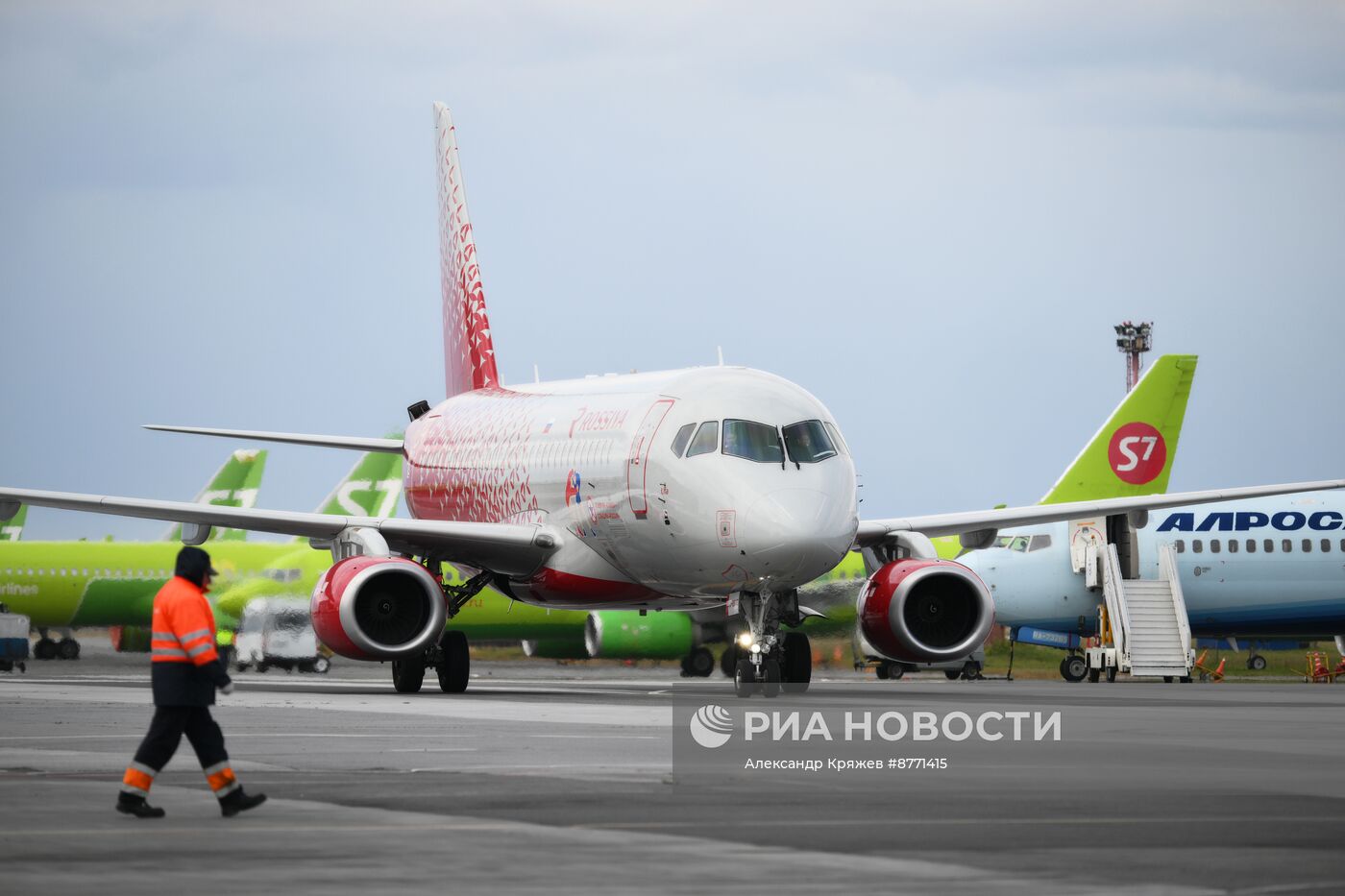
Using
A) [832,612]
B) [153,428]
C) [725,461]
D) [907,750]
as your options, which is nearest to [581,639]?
[832,612]

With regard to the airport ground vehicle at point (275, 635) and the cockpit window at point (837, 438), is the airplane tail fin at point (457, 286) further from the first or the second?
the cockpit window at point (837, 438)

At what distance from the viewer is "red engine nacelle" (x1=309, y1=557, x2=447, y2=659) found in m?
25.7

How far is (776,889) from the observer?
27.6 ft

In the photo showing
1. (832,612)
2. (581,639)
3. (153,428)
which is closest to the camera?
(153,428)

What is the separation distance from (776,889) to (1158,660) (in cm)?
3086

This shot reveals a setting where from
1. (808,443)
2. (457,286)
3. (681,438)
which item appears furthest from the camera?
(457,286)

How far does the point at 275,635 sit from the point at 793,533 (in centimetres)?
2431

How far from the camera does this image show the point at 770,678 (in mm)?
24453

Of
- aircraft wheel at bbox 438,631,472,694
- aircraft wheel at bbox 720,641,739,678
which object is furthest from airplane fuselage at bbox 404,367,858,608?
aircraft wheel at bbox 720,641,739,678

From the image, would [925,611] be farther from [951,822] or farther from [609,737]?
[951,822]

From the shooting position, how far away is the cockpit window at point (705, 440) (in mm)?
24641

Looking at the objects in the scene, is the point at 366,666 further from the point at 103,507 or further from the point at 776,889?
the point at 776,889
